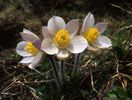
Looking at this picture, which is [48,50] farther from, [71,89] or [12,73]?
[12,73]

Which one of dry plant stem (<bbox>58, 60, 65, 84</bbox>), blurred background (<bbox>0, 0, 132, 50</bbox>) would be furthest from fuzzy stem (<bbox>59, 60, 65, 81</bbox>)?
blurred background (<bbox>0, 0, 132, 50</bbox>)

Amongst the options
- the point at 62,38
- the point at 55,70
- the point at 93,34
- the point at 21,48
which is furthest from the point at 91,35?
the point at 21,48

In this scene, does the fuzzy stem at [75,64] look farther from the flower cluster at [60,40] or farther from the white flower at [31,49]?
the white flower at [31,49]

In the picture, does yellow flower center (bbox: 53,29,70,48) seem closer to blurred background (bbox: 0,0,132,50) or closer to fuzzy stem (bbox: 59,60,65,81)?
fuzzy stem (bbox: 59,60,65,81)

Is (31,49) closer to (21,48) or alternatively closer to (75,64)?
(21,48)

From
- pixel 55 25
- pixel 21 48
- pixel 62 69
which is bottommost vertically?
pixel 62 69

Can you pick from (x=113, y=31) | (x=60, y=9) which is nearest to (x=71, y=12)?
(x=60, y=9)

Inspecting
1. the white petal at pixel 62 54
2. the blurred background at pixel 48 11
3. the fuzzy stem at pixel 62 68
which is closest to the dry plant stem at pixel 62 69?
the fuzzy stem at pixel 62 68
